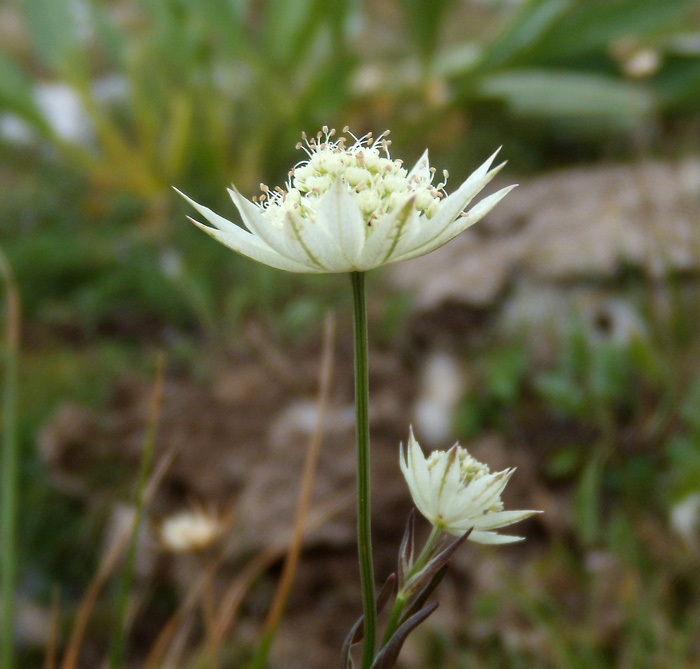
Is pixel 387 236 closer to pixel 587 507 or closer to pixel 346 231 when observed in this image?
pixel 346 231

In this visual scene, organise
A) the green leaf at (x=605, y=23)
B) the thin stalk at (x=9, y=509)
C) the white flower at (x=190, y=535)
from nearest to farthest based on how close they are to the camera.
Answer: the thin stalk at (x=9, y=509)
the white flower at (x=190, y=535)
the green leaf at (x=605, y=23)

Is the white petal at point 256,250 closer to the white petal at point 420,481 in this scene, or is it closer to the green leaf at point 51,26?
the white petal at point 420,481

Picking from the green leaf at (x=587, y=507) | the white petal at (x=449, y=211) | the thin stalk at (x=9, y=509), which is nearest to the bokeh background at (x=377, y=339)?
the green leaf at (x=587, y=507)

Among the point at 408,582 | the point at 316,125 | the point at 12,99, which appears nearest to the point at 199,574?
the point at 408,582

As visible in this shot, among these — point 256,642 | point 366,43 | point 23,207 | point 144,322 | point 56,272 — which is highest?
point 366,43

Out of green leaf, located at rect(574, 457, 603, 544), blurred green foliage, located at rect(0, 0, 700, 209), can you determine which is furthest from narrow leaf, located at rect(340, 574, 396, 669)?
blurred green foliage, located at rect(0, 0, 700, 209)

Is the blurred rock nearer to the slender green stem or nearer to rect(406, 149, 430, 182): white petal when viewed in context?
rect(406, 149, 430, 182): white petal

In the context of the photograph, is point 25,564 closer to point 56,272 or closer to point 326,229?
point 56,272
